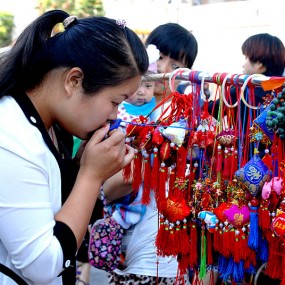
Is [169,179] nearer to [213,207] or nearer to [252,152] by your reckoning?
[213,207]

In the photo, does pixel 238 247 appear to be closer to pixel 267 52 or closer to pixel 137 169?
pixel 137 169

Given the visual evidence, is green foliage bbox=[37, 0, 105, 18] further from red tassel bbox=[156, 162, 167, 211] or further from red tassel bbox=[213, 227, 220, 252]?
red tassel bbox=[213, 227, 220, 252]

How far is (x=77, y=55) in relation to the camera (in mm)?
1250

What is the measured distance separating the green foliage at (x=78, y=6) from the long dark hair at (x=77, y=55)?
883 cm

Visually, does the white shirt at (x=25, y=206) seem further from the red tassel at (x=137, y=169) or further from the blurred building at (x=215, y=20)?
the blurred building at (x=215, y=20)

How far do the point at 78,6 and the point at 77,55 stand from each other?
34.3 ft

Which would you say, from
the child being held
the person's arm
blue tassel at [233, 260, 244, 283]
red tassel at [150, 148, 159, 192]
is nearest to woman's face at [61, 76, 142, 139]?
red tassel at [150, 148, 159, 192]

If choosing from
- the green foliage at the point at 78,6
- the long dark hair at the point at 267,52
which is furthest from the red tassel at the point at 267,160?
the green foliage at the point at 78,6

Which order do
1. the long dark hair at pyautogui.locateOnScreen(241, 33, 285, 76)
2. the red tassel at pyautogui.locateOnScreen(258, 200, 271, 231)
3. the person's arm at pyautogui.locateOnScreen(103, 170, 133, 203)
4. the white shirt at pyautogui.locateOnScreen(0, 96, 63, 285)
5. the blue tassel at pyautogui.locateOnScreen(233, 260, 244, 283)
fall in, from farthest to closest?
the long dark hair at pyautogui.locateOnScreen(241, 33, 285, 76) < the person's arm at pyautogui.locateOnScreen(103, 170, 133, 203) < the blue tassel at pyautogui.locateOnScreen(233, 260, 244, 283) < the red tassel at pyautogui.locateOnScreen(258, 200, 271, 231) < the white shirt at pyautogui.locateOnScreen(0, 96, 63, 285)

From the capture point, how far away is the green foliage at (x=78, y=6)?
1007cm

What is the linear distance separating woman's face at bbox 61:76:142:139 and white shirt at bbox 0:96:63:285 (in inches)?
4.6

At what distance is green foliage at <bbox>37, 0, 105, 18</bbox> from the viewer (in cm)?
1007

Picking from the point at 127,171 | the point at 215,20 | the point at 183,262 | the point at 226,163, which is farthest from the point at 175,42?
the point at 215,20

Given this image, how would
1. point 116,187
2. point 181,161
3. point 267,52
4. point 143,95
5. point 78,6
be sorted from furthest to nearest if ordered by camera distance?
point 78,6 < point 267,52 < point 143,95 < point 116,187 < point 181,161
